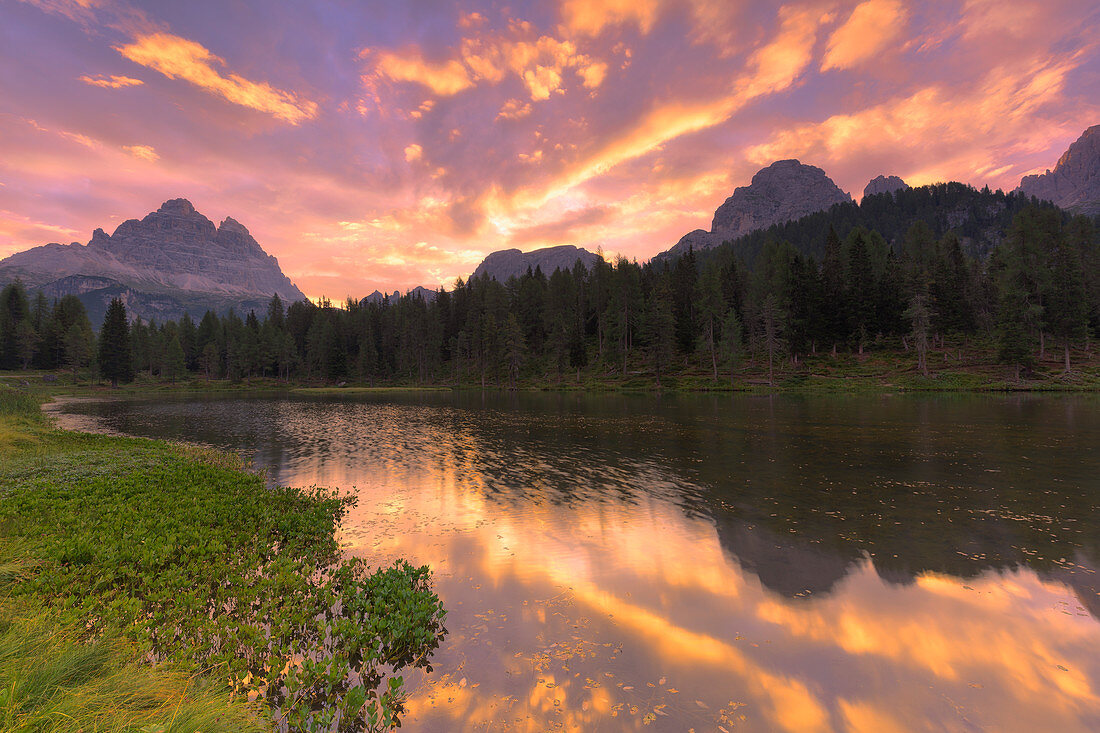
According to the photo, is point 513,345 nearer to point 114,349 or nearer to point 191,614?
point 191,614

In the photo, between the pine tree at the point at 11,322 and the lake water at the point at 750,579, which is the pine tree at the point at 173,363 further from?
the lake water at the point at 750,579

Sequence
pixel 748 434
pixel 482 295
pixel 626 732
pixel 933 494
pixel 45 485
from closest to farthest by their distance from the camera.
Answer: pixel 626 732, pixel 45 485, pixel 933 494, pixel 748 434, pixel 482 295

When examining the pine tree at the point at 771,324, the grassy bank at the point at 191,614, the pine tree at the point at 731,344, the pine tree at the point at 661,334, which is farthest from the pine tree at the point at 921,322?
the grassy bank at the point at 191,614

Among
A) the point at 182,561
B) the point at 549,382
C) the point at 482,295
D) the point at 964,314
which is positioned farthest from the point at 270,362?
the point at 964,314

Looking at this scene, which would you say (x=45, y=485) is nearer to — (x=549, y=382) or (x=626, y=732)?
(x=626, y=732)

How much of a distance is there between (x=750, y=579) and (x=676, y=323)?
9822 centimetres

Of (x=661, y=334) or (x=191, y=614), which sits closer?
(x=191, y=614)

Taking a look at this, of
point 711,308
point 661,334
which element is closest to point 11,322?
point 661,334

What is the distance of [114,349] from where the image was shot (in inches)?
4914

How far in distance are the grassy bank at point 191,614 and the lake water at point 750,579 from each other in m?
1.14

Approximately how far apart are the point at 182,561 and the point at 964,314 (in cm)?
12715

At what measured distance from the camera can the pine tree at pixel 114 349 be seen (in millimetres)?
124250

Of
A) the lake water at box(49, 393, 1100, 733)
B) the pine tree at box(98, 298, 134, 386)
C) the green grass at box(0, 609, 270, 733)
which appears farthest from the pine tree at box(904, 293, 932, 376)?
the pine tree at box(98, 298, 134, 386)

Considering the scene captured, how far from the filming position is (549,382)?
106 meters
